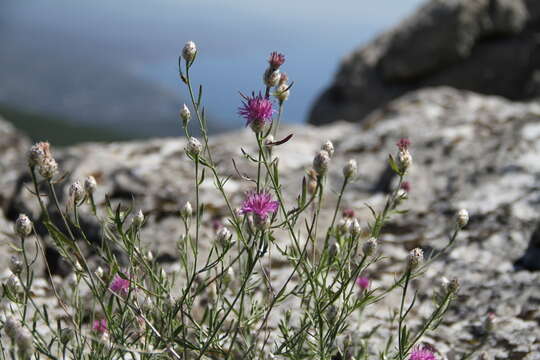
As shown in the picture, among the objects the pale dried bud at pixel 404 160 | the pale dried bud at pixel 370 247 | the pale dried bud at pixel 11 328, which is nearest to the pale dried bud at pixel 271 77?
the pale dried bud at pixel 404 160

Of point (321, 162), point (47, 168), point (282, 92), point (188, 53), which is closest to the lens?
point (47, 168)

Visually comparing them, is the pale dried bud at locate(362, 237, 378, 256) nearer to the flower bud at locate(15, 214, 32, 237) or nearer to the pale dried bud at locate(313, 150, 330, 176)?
the pale dried bud at locate(313, 150, 330, 176)

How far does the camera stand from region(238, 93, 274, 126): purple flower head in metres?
1.92

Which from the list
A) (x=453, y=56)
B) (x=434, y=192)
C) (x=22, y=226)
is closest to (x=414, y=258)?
(x=22, y=226)

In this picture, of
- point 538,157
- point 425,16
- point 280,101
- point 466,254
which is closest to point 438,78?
point 425,16

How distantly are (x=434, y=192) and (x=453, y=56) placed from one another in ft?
29.3

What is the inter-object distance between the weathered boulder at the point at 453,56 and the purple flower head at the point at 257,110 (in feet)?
33.4

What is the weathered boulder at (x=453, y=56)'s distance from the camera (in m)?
11.5

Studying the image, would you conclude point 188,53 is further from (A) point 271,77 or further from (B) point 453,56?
(B) point 453,56

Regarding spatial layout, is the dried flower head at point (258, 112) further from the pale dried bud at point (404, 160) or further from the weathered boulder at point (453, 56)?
the weathered boulder at point (453, 56)

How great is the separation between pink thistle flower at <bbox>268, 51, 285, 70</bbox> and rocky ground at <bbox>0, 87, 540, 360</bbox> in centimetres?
94

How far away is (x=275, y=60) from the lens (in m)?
2.03

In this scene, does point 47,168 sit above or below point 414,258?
above

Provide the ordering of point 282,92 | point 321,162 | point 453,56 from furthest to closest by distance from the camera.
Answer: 1. point 453,56
2. point 282,92
3. point 321,162
